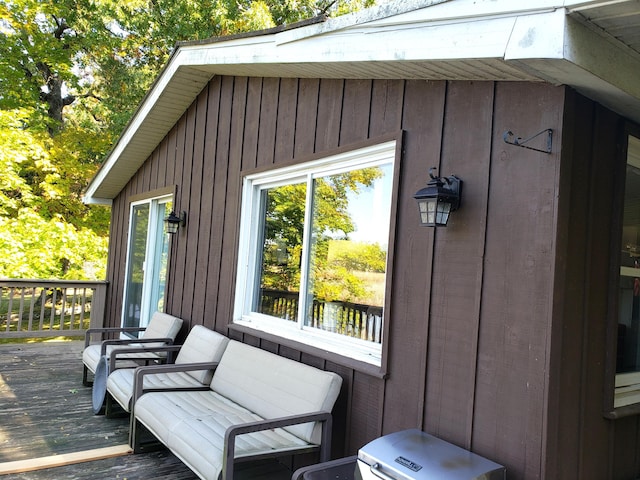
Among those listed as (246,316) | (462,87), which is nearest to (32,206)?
(246,316)

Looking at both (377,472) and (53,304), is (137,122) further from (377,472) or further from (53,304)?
(377,472)

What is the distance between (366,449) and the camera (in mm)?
1946

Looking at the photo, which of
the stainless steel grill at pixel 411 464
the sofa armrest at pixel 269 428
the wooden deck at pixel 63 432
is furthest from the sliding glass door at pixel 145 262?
the stainless steel grill at pixel 411 464

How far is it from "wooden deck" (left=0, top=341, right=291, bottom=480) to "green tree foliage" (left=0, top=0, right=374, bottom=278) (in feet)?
13.0

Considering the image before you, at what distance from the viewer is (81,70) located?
12.0 meters

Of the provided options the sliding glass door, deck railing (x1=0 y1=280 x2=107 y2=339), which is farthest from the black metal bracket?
deck railing (x1=0 y1=280 x2=107 y2=339)

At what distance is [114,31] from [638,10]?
1235 centimetres

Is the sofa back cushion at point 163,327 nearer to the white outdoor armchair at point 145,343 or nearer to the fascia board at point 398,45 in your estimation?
the white outdoor armchair at point 145,343

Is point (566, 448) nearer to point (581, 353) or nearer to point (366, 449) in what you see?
point (581, 353)

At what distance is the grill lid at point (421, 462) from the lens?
1.74m

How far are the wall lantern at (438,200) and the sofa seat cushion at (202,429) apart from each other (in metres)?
1.34

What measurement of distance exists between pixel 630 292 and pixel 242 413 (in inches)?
88.5

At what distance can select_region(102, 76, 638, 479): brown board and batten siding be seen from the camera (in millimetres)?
1854

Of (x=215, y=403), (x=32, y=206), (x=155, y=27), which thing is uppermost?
(x=155, y=27)
